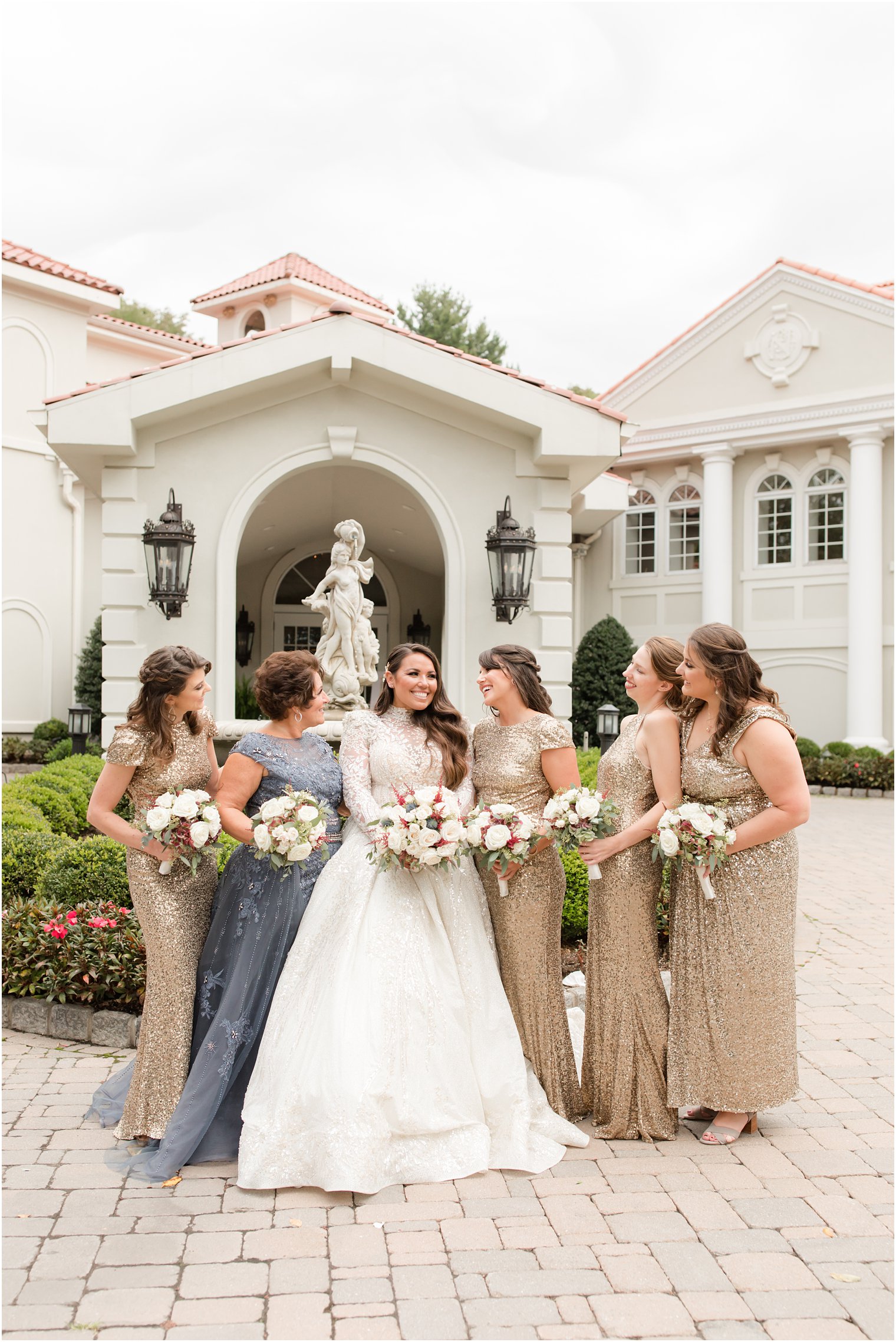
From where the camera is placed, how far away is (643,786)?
15.3ft

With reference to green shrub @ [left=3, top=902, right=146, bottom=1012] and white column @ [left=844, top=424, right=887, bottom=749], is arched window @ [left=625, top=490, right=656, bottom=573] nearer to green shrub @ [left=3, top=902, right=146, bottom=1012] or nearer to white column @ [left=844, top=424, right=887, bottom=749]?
white column @ [left=844, top=424, right=887, bottom=749]

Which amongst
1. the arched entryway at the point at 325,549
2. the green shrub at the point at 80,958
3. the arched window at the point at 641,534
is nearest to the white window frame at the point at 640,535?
the arched window at the point at 641,534

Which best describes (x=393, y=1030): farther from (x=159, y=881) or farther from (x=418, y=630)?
(x=418, y=630)

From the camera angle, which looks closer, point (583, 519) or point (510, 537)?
point (510, 537)

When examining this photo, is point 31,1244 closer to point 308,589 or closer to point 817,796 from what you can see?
point 308,589

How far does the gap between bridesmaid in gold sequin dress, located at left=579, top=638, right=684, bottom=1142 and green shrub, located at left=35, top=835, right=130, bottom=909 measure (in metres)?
3.15

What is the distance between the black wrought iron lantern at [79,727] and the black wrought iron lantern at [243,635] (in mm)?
2581

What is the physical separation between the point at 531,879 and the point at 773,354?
18.1 m

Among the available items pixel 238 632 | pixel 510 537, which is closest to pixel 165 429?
pixel 510 537

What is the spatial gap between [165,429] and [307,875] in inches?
297

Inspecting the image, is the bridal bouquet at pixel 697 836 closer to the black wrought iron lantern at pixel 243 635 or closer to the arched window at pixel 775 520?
the black wrought iron lantern at pixel 243 635

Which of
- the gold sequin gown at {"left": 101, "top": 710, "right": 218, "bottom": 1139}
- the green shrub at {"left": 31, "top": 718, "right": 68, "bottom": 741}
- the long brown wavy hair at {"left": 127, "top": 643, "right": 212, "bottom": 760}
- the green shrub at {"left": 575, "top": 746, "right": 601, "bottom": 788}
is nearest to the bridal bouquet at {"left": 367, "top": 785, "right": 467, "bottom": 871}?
the gold sequin gown at {"left": 101, "top": 710, "right": 218, "bottom": 1139}

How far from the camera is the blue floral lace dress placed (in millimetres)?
4289

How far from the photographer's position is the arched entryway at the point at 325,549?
11.2 m
